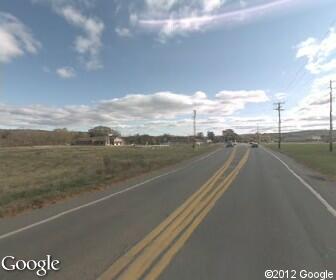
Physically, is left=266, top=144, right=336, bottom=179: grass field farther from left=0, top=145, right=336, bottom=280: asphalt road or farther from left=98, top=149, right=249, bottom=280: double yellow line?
left=98, top=149, right=249, bottom=280: double yellow line

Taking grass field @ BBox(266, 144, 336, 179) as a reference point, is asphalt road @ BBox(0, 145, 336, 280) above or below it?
below

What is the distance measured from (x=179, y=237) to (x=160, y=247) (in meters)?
0.76

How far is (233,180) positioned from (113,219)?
1011cm

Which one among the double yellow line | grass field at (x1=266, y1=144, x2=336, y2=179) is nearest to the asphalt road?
the double yellow line

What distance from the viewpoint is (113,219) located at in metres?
9.59

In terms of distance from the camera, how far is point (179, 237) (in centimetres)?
758

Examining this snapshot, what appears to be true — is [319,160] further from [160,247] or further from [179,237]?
Result: [160,247]

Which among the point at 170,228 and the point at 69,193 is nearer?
the point at 170,228

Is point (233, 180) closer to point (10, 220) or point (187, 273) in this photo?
point (10, 220)

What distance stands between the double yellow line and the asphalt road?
1 cm

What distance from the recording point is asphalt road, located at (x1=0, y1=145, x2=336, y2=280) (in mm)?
5809

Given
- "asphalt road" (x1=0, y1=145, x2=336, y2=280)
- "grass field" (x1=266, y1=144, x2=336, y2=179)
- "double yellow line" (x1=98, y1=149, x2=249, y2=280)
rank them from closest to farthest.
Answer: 1. "double yellow line" (x1=98, y1=149, x2=249, y2=280)
2. "asphalt road" (x1=0, y1=145, x2=336, y2=280)
3. "grass field" (x1=266, y1=144, x2=336, y2=179)

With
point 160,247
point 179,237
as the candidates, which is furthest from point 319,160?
point 160,247

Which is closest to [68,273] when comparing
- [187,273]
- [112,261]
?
[112,261]
